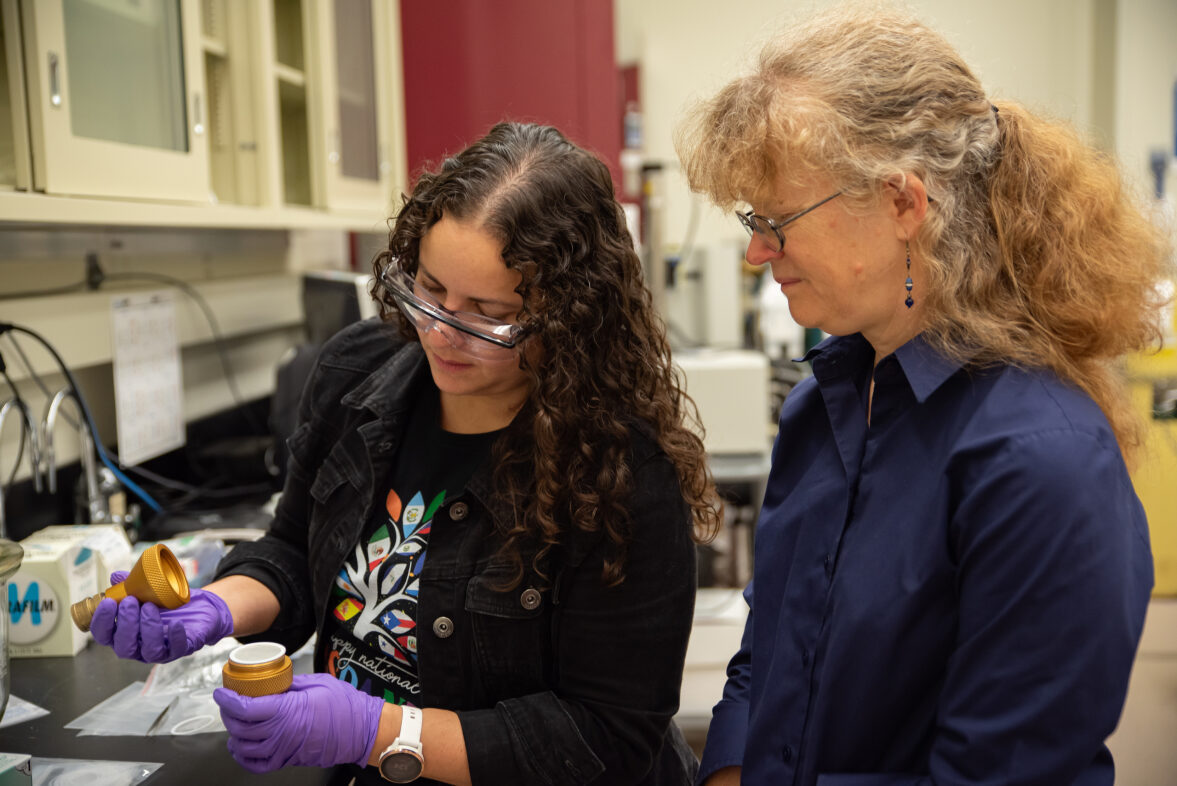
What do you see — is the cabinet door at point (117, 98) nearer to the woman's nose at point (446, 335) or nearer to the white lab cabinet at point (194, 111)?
the white lab cabinet at point (194, 111)

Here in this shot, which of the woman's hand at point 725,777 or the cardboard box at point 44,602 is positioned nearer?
the woman's hand at point 725,777

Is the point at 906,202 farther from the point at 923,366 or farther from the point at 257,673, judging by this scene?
the point at 257,673

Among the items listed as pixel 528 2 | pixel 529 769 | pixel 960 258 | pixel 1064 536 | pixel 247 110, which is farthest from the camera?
pixel 528 2

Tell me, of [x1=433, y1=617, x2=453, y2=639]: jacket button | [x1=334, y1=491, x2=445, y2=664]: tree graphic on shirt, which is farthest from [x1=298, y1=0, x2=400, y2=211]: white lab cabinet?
[x1=433, y1=617, x2=453, y2=639]: jacket button

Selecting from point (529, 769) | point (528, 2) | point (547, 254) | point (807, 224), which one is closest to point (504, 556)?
point (529, 769)

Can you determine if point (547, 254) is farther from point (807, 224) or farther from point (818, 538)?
point (818, 538)

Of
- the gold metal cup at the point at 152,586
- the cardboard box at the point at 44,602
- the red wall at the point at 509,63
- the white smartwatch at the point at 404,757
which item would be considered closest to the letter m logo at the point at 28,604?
the cardboard box at the point at 44,602

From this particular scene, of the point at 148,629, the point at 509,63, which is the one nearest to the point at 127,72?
the point at 148,629

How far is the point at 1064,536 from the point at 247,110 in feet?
6.86

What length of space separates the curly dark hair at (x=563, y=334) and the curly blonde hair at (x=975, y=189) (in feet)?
0.91

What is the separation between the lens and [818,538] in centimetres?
100

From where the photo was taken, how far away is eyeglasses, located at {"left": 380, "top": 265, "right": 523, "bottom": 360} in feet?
3.67

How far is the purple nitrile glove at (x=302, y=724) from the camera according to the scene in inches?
39.0

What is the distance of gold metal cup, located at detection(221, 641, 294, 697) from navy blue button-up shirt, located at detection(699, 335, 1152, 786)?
501 mm
